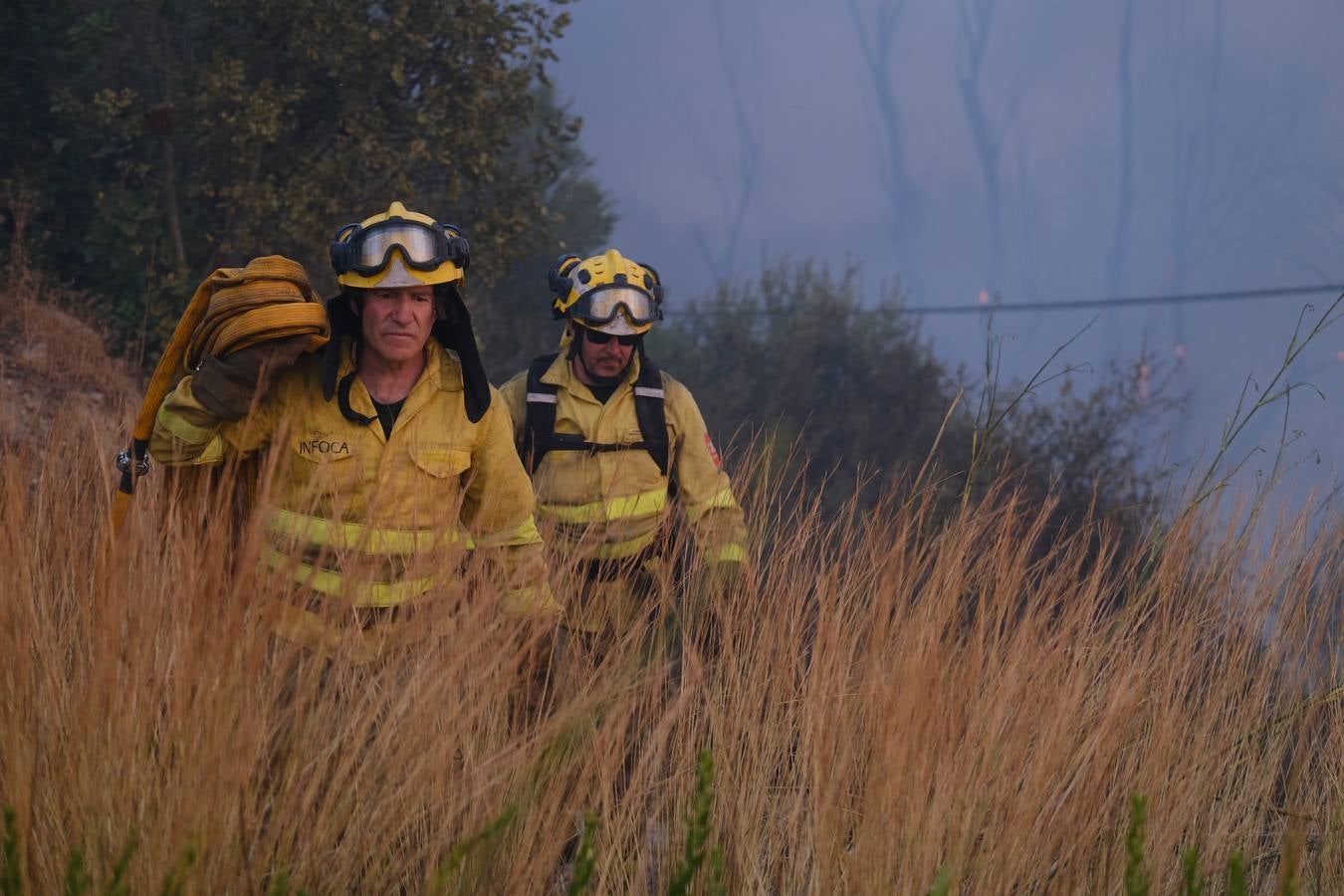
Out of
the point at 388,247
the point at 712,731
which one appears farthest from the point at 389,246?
the point at 712,731

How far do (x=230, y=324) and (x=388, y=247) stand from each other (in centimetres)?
48

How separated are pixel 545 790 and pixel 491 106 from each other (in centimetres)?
1221

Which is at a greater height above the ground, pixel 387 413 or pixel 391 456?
pixel 387 413

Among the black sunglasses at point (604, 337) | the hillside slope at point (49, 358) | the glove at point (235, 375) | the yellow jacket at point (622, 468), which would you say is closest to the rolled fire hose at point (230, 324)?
the glove at point (235, 375)

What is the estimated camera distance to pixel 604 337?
5324 millimetres

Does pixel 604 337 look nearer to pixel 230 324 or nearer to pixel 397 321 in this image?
pixel 397 321

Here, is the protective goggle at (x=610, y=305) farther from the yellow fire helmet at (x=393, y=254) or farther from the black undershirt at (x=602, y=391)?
the yellow fire helmet at (x=393, y=254)

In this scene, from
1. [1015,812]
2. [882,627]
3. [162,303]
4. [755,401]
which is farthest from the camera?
[755,401]

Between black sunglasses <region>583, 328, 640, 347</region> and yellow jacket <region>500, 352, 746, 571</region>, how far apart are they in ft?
0.41

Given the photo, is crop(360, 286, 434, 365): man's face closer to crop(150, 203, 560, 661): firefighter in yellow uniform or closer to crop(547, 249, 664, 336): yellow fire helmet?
crop(150, 203, 560, 661): firefighter in yellow uniform

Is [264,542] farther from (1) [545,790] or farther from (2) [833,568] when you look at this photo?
(2) [833,568]

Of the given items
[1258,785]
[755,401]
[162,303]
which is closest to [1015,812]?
[1258,785]

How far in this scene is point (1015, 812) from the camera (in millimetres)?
2545

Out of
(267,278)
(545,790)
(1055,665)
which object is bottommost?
(545,790)
